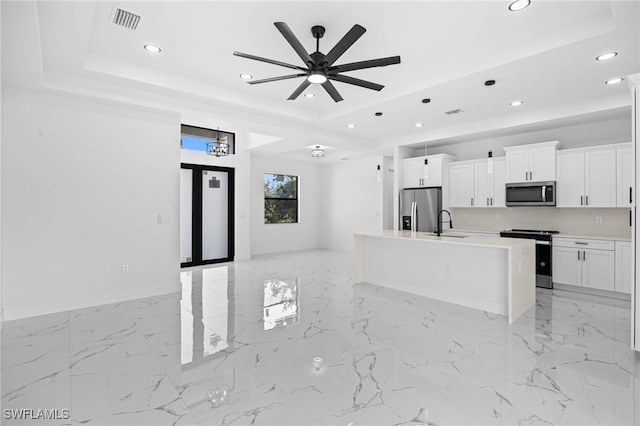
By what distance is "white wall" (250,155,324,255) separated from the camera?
8547 mm

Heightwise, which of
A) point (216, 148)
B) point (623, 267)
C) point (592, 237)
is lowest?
point (623, 267)

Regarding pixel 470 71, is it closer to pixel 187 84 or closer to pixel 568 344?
pixel 568 344

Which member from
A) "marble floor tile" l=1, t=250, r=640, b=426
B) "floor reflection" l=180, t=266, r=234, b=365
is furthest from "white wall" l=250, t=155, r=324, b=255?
"marble floor tile" l=1, t=250, r=640, b=426

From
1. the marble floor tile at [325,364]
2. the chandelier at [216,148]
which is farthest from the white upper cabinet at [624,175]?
the chandelier at [216,148]

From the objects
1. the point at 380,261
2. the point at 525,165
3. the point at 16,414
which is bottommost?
the point at 16,414

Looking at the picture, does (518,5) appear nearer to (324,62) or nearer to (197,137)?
(324,62)

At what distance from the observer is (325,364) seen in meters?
2.64

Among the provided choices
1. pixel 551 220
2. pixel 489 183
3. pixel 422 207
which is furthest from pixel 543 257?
pixel 422 207

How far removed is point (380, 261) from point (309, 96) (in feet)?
9.14

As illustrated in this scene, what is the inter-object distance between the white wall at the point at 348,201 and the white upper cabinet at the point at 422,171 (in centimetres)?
147

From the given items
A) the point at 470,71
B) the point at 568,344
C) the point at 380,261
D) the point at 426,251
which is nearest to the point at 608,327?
the point at 568,344

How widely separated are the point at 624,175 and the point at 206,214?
7445 mm

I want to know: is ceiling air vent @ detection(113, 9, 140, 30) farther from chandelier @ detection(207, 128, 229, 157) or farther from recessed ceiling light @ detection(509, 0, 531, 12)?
chandelier @ detection(207, 128, 229, 157)

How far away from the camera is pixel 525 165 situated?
5426 millimetres
